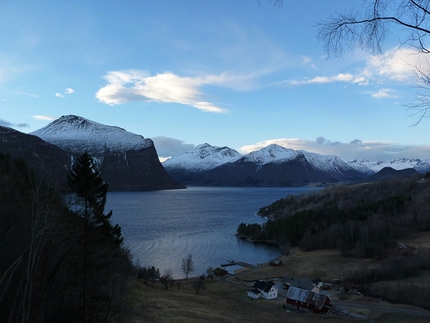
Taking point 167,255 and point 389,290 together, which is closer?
point 389,290

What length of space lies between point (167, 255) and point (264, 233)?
2386cm

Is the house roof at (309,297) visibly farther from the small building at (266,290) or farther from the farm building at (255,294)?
the farm building at (255,294)

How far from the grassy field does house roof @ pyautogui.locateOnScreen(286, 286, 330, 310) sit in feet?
3.28

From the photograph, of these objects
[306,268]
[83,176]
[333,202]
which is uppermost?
[83,176]

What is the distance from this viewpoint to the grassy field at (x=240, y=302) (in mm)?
19781

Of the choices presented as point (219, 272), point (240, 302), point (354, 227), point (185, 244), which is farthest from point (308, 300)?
point (354, 227)

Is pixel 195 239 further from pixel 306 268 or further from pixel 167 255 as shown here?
pixel 306 268

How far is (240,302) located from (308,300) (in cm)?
577

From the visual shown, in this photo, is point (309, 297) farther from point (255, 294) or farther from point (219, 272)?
point (219, 272)

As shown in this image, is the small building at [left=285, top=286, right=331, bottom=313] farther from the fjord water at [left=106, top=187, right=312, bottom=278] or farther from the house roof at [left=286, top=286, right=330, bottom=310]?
the fjord water at [left=106, top=187, right=312, bottom=278]

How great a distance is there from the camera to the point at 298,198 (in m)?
92.8

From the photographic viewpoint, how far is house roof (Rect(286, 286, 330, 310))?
25.7m

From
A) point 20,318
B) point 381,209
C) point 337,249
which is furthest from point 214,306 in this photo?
point 381,209

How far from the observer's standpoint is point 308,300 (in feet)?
85.7
